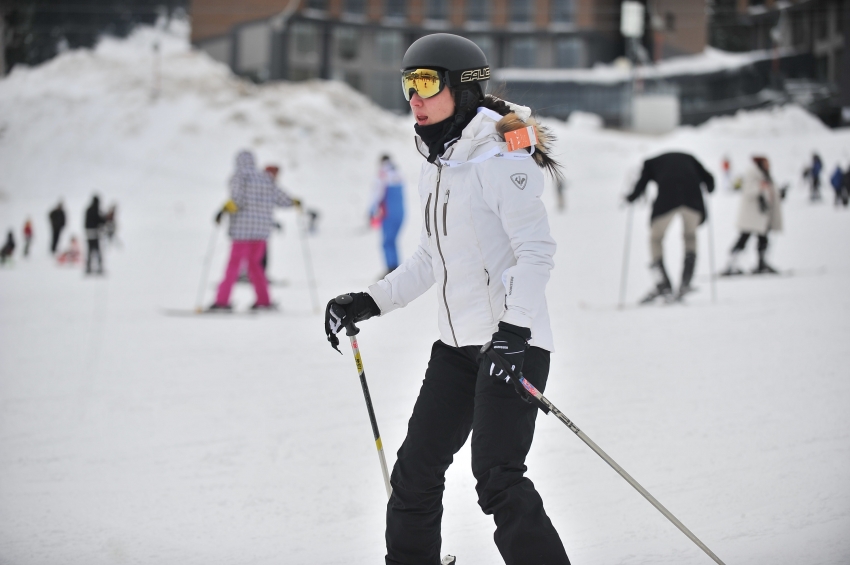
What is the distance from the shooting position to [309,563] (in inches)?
104

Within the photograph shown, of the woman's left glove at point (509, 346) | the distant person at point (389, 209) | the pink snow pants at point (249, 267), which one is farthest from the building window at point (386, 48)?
the woman's left glove at point (509, 346)

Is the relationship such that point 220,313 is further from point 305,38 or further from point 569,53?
point 569,53

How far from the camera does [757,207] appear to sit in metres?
10.5

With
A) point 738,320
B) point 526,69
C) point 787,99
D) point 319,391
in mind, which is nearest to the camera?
point 319,391

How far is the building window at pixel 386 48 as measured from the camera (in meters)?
47.7

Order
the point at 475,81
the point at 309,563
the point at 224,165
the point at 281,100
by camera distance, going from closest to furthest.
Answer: the point at 475,81
the point at 309,563
the point at 224,165
the point at 281,100

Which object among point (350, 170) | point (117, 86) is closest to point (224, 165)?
point (350, 170)

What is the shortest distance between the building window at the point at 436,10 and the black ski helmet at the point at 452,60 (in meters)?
48.6

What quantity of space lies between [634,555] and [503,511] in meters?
0.80

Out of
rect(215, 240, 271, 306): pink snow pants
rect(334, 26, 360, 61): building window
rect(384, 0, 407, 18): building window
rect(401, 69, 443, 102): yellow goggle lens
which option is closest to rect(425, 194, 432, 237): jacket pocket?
rect(401, 69, 443, 102): yellow goggle lens

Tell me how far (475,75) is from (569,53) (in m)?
51.3

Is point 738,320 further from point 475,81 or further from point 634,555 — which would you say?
point 475,81

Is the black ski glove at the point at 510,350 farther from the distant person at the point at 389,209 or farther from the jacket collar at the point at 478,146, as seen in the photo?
the distant person at the point at 389,209

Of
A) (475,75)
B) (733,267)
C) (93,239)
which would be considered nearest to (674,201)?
(733,267)
